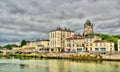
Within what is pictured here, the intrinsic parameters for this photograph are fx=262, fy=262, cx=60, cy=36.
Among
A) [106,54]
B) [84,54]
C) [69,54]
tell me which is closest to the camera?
[106,54]

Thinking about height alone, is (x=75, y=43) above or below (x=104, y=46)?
above

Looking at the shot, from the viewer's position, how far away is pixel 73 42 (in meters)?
108

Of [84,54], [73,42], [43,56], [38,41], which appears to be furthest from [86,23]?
[84,54]

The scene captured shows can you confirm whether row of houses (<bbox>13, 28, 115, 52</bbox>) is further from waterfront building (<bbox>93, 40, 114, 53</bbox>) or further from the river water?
the river water

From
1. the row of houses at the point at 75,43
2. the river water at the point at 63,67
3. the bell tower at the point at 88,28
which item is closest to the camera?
the river water at the point at 63,67

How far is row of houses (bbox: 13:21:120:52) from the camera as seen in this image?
9497 centimetres

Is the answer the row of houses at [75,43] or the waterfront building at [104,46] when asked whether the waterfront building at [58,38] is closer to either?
the row of houses at [75,43]

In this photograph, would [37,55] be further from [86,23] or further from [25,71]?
[25,71]

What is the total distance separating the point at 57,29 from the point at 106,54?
41.2 m

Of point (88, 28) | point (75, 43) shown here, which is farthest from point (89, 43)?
point (88, 28)

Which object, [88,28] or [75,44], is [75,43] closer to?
[75,44]

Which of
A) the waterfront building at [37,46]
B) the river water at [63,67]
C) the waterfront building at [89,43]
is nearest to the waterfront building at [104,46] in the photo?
the waterfront building at [89,43]

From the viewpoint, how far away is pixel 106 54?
264 ft

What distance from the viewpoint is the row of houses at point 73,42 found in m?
95.0
